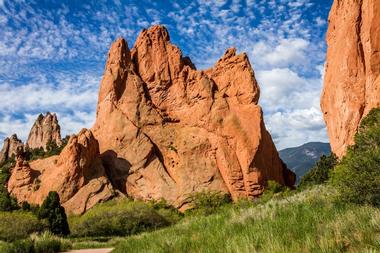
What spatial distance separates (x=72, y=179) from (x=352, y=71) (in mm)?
38916

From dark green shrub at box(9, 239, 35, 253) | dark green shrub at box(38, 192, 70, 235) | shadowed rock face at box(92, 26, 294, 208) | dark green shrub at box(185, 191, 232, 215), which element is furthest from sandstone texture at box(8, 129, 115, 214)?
dark green shrub at box(9, 239, 35, 253)

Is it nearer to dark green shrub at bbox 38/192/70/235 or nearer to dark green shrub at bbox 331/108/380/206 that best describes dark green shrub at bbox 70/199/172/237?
dark green shrub at bbox 38/192/70/235

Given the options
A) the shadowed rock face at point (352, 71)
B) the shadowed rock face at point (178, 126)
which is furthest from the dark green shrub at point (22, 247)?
the shadowed rock face at point (178, 126)

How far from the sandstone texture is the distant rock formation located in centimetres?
14

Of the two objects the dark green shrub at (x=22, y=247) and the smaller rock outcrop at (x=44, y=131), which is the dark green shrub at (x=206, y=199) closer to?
the dark green shrub at (x=22, y=247)

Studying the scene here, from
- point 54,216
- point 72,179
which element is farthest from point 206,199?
point 54,216

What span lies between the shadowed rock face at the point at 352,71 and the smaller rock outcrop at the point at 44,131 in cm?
9131

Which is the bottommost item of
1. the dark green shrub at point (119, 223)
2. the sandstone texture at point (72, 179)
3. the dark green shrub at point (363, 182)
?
the dark green shrub at point (119, 223)

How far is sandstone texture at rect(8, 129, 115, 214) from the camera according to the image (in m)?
53.1

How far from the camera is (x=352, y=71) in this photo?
43438mm

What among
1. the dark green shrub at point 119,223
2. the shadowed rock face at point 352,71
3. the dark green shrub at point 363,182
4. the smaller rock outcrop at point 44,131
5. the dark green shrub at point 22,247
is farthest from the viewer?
the smaller rock outcrop at point 44,131

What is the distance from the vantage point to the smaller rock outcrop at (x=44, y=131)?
119 metres

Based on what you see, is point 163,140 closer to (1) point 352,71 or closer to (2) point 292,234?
(1) point 352,71

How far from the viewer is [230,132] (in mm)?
60406
